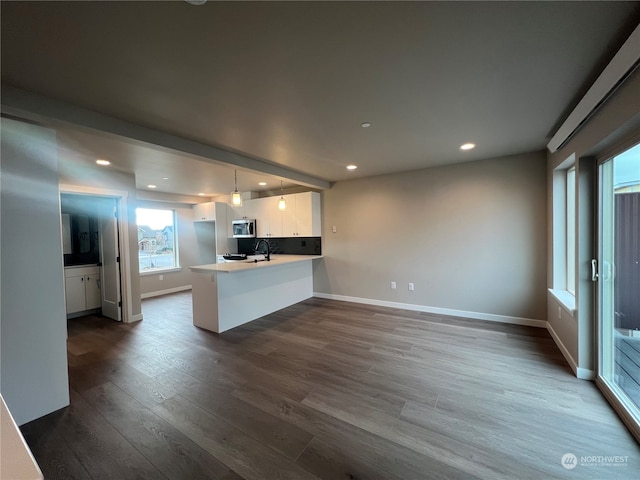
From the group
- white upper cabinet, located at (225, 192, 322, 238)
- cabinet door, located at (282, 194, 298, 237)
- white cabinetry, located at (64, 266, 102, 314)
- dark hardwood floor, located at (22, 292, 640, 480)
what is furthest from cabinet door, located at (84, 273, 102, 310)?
cabinet door, located at (282, 194, 298, 237)

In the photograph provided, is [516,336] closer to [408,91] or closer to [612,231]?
[612,231]

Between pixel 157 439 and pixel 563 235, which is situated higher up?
pixel 563 235

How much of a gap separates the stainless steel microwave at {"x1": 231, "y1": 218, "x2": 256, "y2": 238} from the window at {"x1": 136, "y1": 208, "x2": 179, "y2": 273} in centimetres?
183

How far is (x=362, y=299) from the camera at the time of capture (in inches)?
199

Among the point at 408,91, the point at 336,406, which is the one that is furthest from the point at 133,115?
the point at 336,406

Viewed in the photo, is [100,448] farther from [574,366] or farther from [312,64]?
[574,366]

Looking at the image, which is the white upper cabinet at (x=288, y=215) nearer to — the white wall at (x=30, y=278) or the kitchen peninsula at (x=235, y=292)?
the kitchen peninsula at (x=235, y=292)

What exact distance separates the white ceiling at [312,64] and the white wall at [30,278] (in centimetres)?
32

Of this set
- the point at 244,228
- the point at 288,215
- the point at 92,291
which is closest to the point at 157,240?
the point at 92,291

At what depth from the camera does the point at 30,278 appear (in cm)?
201

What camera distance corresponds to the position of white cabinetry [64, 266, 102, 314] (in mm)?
4398

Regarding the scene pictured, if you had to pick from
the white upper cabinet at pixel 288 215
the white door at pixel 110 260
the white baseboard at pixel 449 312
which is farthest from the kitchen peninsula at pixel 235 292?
the white door at pixel 110 260

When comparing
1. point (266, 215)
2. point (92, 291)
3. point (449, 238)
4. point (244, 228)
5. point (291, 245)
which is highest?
point (266, 215)

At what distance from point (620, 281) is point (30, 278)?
4.76 meters
